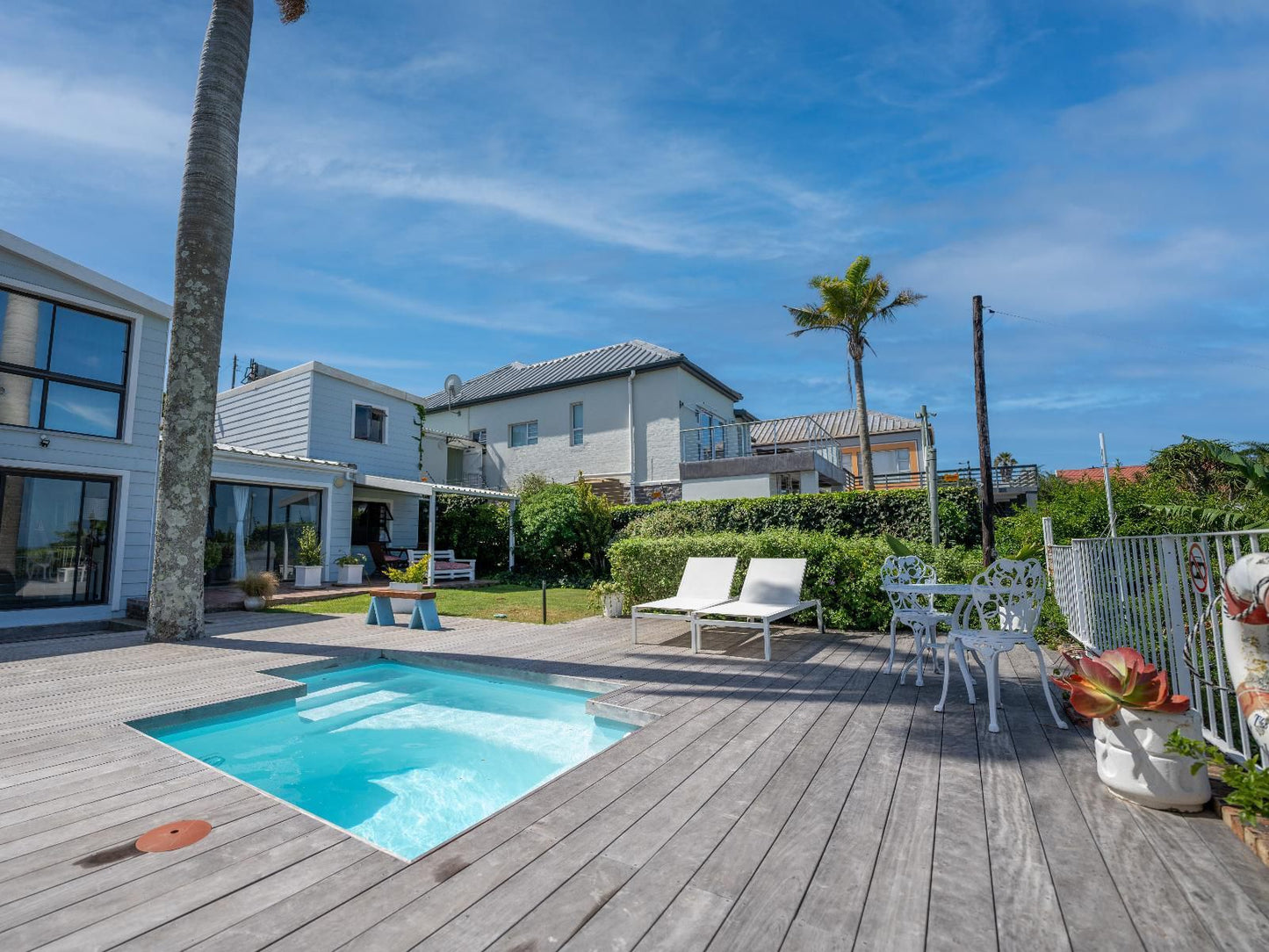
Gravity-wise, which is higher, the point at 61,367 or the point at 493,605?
the point at 61,367

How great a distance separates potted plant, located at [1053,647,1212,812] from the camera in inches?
107

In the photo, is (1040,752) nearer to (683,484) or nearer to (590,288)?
(683,484)

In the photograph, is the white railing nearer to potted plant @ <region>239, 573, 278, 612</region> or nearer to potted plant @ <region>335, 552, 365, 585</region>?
potted plant @ <region>239, 573, 278, 612</region>

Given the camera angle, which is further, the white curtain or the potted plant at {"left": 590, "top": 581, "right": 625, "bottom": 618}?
the white curtain

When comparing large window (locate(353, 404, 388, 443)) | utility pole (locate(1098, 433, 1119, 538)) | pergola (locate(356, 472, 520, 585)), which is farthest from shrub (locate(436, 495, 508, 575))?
utility pole (locate(1098, 433, 1119, 538))

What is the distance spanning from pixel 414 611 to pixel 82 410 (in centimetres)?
676

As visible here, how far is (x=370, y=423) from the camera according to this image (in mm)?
18609

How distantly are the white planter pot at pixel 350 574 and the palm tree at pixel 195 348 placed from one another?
7.34 meters

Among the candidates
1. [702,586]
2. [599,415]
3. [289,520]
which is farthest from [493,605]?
[599,415]

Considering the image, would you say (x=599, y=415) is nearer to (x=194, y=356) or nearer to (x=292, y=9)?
(x=292, y=9)

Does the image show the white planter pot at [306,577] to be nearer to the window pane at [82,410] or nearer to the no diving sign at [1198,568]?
the window pane at [82,410]

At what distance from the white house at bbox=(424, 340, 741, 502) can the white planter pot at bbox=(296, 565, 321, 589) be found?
9.37 m

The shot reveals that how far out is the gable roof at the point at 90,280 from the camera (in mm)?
9312

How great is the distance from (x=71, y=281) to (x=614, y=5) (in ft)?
32.5
